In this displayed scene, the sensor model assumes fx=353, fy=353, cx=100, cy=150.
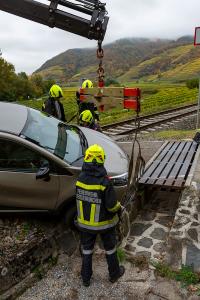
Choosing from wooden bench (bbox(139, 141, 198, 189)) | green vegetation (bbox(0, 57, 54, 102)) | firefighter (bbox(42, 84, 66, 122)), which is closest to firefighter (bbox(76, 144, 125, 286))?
wooden bench (bbox(139, 141, 198, 189))

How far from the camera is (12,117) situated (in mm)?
5957

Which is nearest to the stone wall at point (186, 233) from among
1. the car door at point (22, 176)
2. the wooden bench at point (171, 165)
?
the wooden bench at point (171, 165)

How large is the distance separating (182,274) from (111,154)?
247cm

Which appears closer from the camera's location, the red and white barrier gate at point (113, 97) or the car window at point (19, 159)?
the car window at point (19, 159)

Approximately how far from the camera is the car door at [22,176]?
538 cm

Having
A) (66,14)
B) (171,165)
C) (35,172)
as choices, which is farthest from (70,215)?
(66,14)

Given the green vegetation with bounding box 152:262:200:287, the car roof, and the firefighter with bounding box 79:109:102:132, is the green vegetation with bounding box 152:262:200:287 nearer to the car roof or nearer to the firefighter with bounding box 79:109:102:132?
the car roof

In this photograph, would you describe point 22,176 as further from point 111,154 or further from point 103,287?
point 103,287

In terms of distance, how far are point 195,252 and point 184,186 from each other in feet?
5.57

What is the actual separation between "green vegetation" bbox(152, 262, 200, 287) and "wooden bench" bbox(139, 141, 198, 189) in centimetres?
201

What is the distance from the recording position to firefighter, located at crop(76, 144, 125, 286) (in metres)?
4.40

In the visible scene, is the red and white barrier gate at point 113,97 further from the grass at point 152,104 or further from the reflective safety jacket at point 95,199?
the reflective safety jacket at point 95,199

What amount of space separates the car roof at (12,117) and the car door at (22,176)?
0.88 ft

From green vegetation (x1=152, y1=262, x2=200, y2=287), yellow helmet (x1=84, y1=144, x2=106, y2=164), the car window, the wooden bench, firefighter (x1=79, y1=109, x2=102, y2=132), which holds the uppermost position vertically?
firefighter (x1=79, y1=109, x2=102, y2=132)
